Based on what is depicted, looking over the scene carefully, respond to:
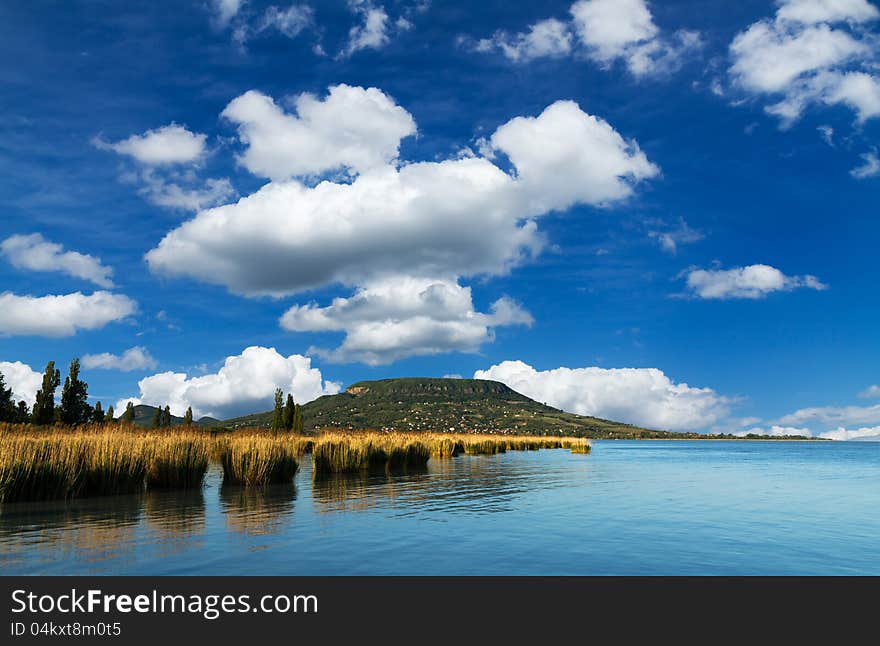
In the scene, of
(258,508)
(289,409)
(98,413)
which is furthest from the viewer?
(98,413)

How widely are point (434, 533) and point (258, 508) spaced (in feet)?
18.1

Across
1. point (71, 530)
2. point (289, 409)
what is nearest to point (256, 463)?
point (71, 530)

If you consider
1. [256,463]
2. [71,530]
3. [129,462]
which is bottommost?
[71,530]

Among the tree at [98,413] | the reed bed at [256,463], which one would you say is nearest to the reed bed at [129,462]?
the reed bed at [256,463]

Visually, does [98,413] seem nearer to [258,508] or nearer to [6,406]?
[6,406]

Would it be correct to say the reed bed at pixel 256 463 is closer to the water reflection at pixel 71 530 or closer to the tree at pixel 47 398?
the water reflection at pixel 71 530

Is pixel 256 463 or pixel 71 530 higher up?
pixel 256 463

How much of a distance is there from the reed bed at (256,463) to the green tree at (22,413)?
5614cm

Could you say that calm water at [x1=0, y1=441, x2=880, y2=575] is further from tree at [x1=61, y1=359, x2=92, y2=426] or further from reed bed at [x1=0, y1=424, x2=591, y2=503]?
tree at [x1=61, y1=359, x2=92, y2=426]

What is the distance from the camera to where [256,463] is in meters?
21.2

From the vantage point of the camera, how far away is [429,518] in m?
14.7
